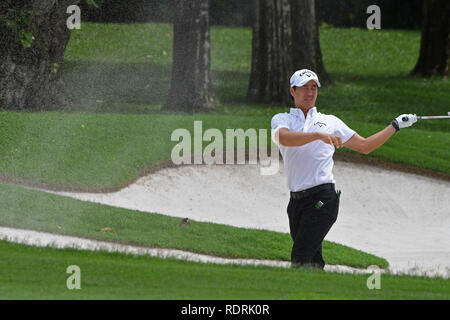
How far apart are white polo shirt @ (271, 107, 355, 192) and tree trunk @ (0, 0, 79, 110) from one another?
9.22m

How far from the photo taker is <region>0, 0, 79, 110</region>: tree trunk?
15.3m

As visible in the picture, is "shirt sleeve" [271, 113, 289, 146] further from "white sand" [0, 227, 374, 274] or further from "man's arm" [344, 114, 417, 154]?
"white sand" [0, 227, 374, 274]

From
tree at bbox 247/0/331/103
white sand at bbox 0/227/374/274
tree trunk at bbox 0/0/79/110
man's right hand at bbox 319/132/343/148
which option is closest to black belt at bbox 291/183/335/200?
man's right hand at bbox 319/132/343/148

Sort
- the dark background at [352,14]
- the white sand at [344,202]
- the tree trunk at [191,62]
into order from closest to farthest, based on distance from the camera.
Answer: the white sand at [344,202]
the tree trunk at [191,62]
the dark background at [352,14]

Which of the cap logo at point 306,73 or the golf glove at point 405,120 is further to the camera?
the cap logo at point 306,73

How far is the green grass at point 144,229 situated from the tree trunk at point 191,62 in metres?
7.24

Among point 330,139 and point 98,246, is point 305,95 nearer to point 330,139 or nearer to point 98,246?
point 330,139

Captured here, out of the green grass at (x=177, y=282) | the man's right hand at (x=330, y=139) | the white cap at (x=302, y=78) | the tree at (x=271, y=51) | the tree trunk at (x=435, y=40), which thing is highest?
the tree trunk at (x=435, y=40)

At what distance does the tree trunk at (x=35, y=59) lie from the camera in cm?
1534

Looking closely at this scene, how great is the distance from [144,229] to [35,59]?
681cm

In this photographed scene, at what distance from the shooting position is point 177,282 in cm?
655

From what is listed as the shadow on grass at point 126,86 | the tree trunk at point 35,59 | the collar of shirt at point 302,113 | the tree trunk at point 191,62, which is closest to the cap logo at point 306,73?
the collar of shirt at point 302,113

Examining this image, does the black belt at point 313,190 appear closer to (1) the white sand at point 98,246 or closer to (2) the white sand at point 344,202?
(1) the white sand at point 98,246
